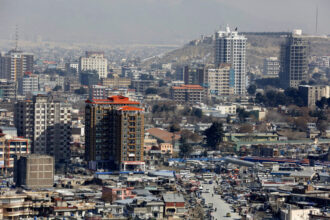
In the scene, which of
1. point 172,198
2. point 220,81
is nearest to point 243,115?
point 220,81

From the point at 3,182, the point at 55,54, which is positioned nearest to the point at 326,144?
the point at 3,182

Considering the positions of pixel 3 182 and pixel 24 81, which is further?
pixel 24 81

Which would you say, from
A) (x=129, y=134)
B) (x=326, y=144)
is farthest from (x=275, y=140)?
(x=129, y=134)

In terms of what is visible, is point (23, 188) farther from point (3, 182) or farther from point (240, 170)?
point (240, 170)

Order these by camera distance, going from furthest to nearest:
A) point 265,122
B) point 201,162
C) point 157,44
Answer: point 157,44, point 265,122, point 201,162

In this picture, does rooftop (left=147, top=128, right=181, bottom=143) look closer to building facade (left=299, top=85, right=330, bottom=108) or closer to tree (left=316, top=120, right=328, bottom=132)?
tree (left=316, top=120, right=328, bottom=132)

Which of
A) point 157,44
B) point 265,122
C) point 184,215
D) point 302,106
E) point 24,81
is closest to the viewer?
point 184,215
